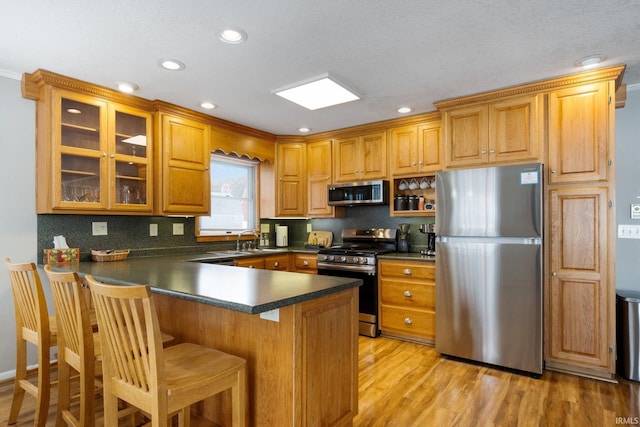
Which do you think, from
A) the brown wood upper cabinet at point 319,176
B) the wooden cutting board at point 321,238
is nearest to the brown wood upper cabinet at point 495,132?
the brown wood upper cabinet at point 319,176

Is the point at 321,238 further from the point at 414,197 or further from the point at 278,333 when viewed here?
the point at 278,333

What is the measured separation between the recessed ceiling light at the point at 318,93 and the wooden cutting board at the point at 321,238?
6.31 ft

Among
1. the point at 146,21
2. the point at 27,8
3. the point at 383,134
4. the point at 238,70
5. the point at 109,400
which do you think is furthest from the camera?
the point at 383,134

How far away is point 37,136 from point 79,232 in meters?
0.83

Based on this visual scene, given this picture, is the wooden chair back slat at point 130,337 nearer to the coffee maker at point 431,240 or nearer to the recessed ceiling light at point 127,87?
the recessed ceiling light at point 127,87

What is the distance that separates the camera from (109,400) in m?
1.48

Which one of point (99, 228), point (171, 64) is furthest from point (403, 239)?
point (99, 228)

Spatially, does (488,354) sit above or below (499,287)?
below

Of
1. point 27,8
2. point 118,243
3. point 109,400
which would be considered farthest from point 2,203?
point 109,400

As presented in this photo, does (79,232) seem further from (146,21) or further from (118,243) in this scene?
(146,21)

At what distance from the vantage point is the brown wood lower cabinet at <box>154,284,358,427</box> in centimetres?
163

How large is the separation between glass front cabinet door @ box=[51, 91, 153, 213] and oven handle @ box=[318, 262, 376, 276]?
1895 mm

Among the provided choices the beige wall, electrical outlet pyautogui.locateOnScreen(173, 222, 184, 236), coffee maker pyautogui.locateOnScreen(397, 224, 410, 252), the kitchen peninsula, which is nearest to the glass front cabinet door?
the beige wall

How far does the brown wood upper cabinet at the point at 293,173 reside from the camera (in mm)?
4695
